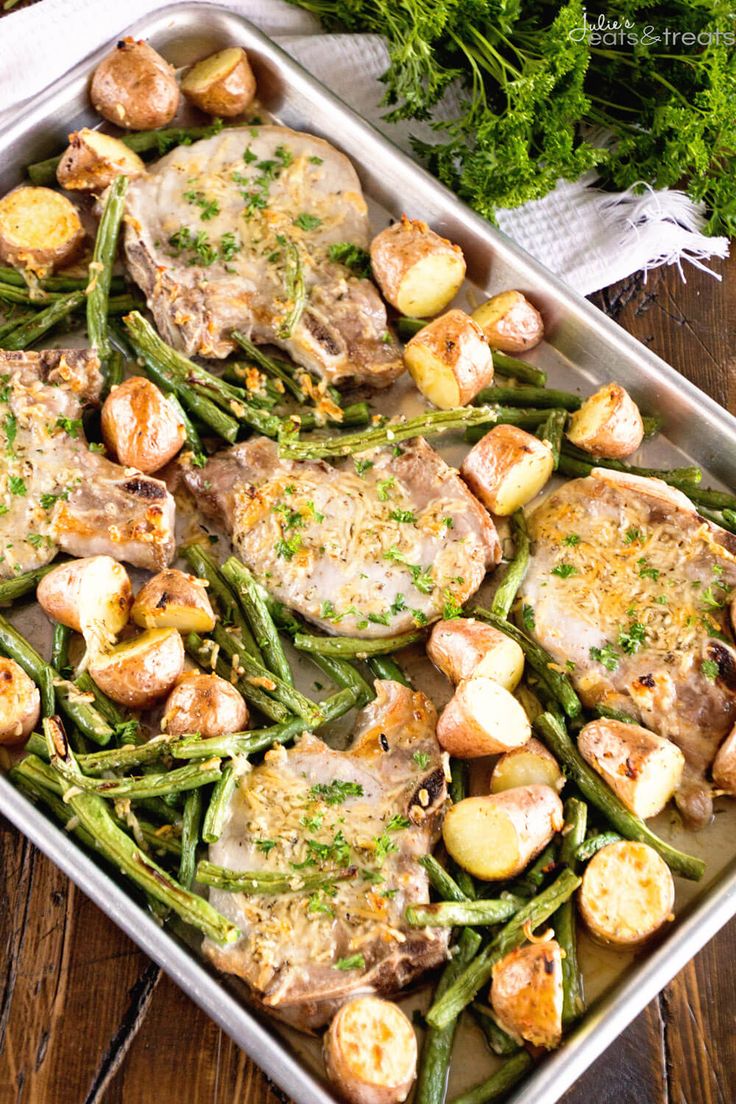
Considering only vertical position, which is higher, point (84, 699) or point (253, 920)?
point (84, 699)

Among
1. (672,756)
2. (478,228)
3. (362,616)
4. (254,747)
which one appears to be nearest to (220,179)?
(478,228)

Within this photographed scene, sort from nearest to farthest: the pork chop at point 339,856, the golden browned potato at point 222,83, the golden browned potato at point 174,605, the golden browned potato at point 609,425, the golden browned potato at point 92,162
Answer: the pork chop at point 339,856, the golden browned potato at point 174,605, the golden browned potato at point 609,425, the golden browned potato at point 92,162, the golden browned potato at point 222,83

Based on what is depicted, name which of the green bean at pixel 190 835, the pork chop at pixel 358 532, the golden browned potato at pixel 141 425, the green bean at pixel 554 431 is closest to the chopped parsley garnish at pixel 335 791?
the green bean at pixel 190 835

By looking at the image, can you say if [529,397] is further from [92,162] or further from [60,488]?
[92,162]

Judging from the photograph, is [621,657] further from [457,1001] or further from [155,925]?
[155,925]

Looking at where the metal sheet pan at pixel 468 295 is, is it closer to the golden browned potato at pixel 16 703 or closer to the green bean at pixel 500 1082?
the green bean at pixel 500 1082

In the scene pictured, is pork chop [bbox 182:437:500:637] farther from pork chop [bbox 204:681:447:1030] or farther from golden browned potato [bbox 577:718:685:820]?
golden browned potato [bbox 577:718:685:820]
